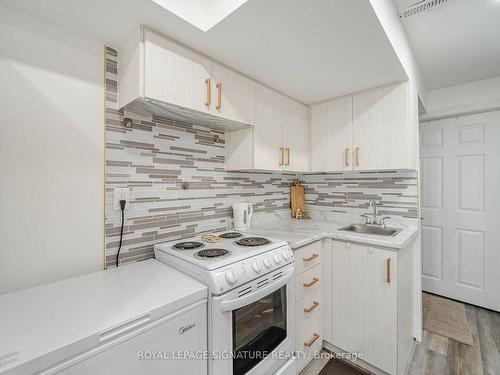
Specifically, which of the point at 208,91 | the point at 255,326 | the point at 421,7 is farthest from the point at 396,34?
the point at 255,326

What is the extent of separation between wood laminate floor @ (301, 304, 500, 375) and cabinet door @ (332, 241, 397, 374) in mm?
280

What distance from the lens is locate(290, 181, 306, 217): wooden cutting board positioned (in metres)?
2.67

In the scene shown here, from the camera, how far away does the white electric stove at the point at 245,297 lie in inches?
42.3

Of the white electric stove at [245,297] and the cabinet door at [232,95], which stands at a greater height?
the cabinet door at [232,95]

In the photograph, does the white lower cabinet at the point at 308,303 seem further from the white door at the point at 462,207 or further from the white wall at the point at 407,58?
the white door at the point at 462,207

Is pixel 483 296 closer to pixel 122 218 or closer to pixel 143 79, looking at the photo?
pixel 122 218

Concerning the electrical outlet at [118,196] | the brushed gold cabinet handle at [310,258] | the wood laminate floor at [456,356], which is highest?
the electrical outlet at [118,196]

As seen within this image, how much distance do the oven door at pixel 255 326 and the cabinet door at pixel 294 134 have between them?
104cm

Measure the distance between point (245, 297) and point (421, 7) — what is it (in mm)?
1914

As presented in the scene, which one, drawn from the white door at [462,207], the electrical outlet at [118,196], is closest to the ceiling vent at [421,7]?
the white door at [462,207]

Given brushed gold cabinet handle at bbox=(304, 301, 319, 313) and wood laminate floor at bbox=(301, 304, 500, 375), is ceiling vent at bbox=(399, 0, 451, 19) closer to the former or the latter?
brushed gold cabinet handle at bbox=(304, 301, 319, 313)

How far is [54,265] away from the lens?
117cm

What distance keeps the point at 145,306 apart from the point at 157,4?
1.27 meters

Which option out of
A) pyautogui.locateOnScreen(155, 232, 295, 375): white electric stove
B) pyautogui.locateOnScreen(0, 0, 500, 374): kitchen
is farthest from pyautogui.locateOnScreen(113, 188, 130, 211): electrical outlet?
pyautogui.locateOnScreen(155, 232, 295, 375): white electric stove
